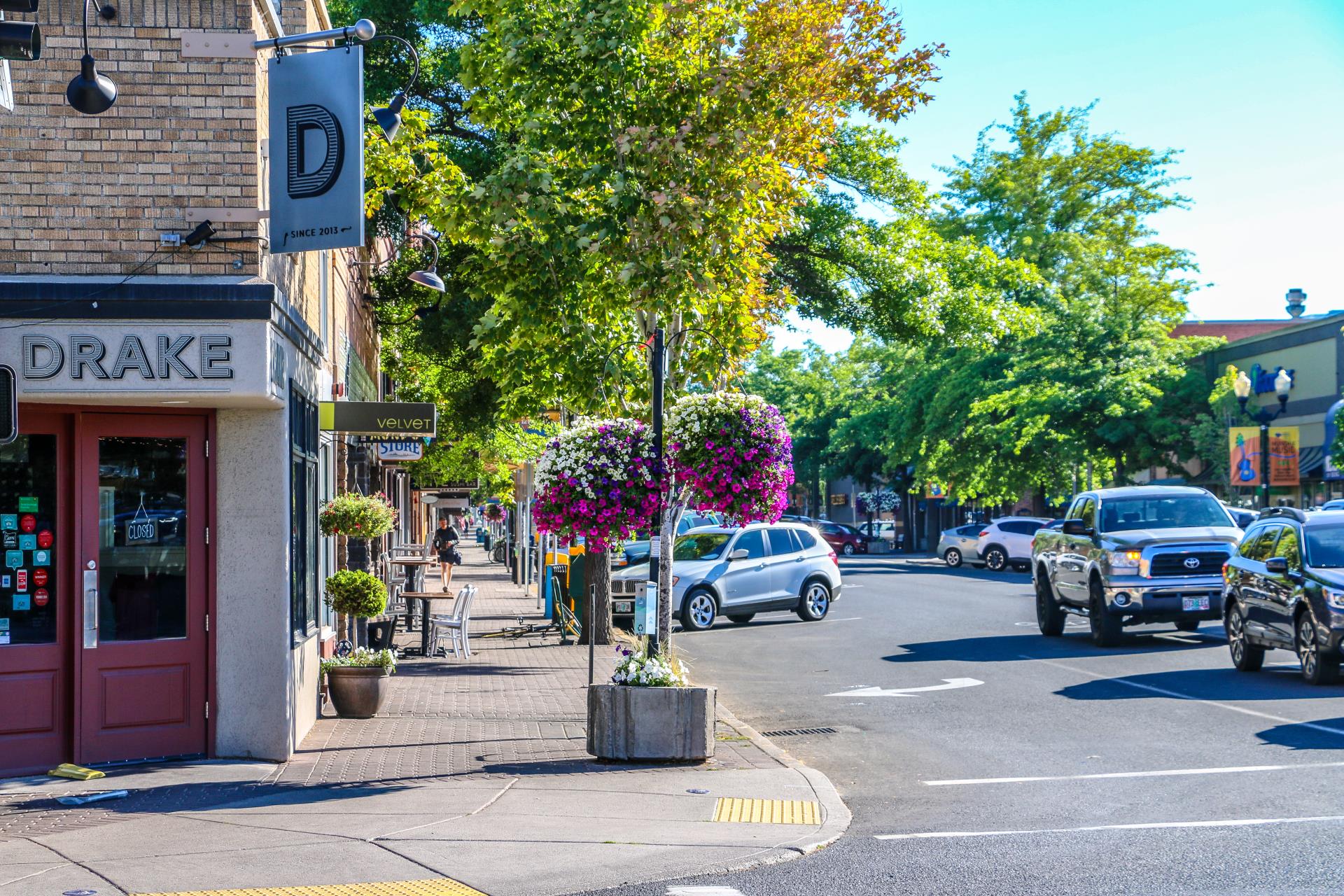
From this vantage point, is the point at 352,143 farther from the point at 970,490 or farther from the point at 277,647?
the point at 970,490

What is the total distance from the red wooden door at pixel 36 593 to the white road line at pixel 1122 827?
586cm

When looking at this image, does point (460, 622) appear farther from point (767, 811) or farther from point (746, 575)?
point (767, 811)

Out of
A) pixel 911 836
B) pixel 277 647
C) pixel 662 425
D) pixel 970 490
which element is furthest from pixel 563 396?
pixel 970 490

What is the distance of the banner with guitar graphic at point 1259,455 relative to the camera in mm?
35688

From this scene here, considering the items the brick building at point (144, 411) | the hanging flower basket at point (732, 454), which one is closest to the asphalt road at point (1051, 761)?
the hanging flower basket at point (732, 454)

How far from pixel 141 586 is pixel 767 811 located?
4.95 meters

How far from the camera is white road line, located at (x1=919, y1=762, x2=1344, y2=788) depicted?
31.8 ft

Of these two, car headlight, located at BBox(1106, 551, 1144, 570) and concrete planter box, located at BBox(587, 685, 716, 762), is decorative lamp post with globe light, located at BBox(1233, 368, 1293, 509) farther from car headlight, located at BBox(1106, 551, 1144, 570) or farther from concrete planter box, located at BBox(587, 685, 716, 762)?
concrete planter box, located at BBox(587, 685, 716, 762)

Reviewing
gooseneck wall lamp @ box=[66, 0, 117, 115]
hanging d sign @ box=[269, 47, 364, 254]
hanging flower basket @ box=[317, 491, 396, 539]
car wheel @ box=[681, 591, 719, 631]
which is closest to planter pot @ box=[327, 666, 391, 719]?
hanging flower basket @ box=[317, 491, 396, 539]

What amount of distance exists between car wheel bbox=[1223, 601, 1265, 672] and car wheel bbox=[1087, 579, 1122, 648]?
272cm

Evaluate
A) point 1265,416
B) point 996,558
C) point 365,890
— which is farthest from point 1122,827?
point 996,558

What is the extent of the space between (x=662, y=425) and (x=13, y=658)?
16.3ft

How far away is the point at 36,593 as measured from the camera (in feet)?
33.3

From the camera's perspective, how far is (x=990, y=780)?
9.80 metres
